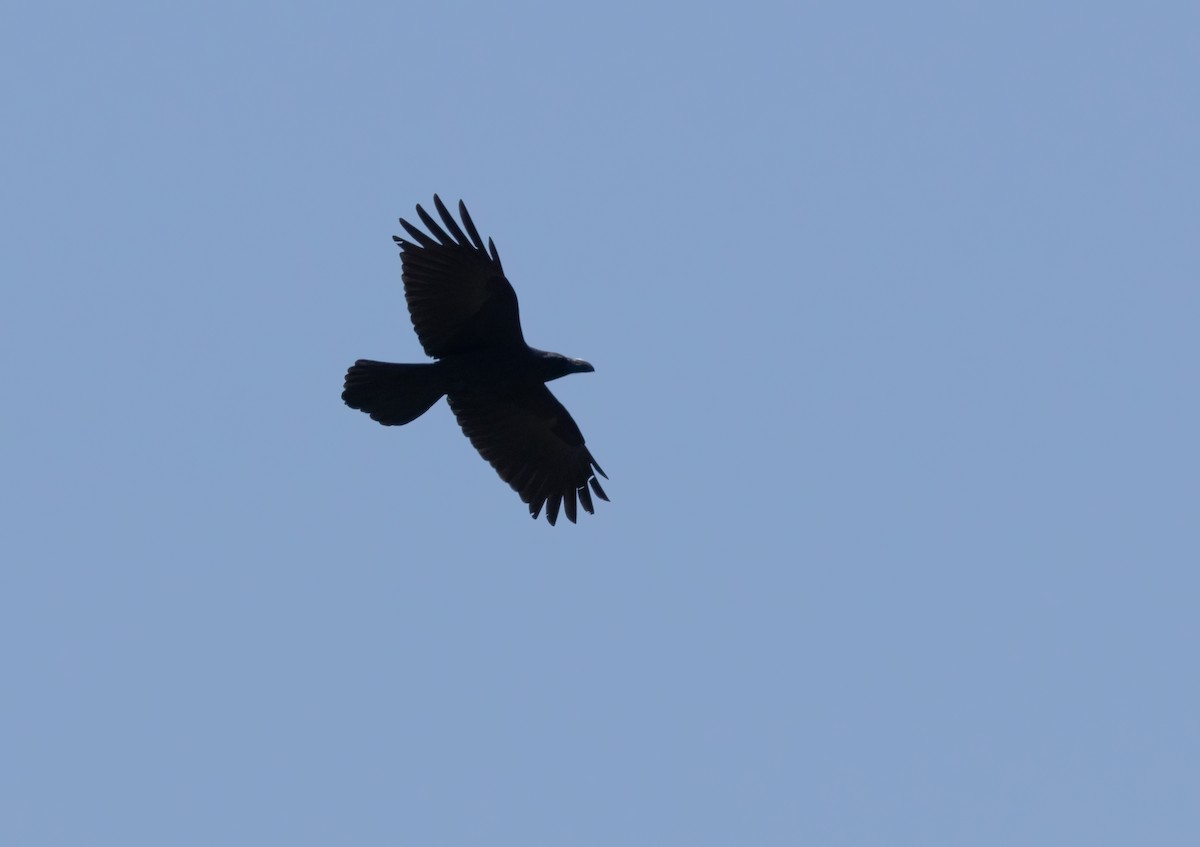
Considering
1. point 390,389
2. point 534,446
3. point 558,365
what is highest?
point 558,365

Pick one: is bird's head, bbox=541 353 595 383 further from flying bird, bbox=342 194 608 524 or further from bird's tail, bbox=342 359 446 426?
bird's tail, bbox=342 359 446 426

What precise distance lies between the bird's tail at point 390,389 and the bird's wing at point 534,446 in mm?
956

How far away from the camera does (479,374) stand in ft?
68.7

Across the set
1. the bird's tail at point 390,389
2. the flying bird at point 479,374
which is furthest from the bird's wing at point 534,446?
the bird's tail at point 390,389

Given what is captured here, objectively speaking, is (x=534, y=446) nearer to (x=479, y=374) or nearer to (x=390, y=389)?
(x=479, y=374)

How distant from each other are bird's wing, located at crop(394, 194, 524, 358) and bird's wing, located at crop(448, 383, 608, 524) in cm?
91

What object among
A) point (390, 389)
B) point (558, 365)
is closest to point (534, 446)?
point (558, 365)

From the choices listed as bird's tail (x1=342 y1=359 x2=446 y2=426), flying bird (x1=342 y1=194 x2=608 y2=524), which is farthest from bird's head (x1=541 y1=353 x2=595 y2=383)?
bird's tail (x1=342 y1=359 x2=446 y2=426)

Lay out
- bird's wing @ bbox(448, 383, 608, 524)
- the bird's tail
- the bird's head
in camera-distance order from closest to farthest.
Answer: the bird's tail
the bird's head
bird's wing @ bbox(448, 383, 608, 524)

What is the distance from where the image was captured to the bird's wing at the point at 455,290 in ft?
66.7

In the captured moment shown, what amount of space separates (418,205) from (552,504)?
409cm

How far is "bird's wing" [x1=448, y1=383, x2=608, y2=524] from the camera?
Result: 21.7 meters

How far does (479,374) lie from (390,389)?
1.16 meters

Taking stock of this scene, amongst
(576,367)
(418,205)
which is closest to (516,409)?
(576,367)
